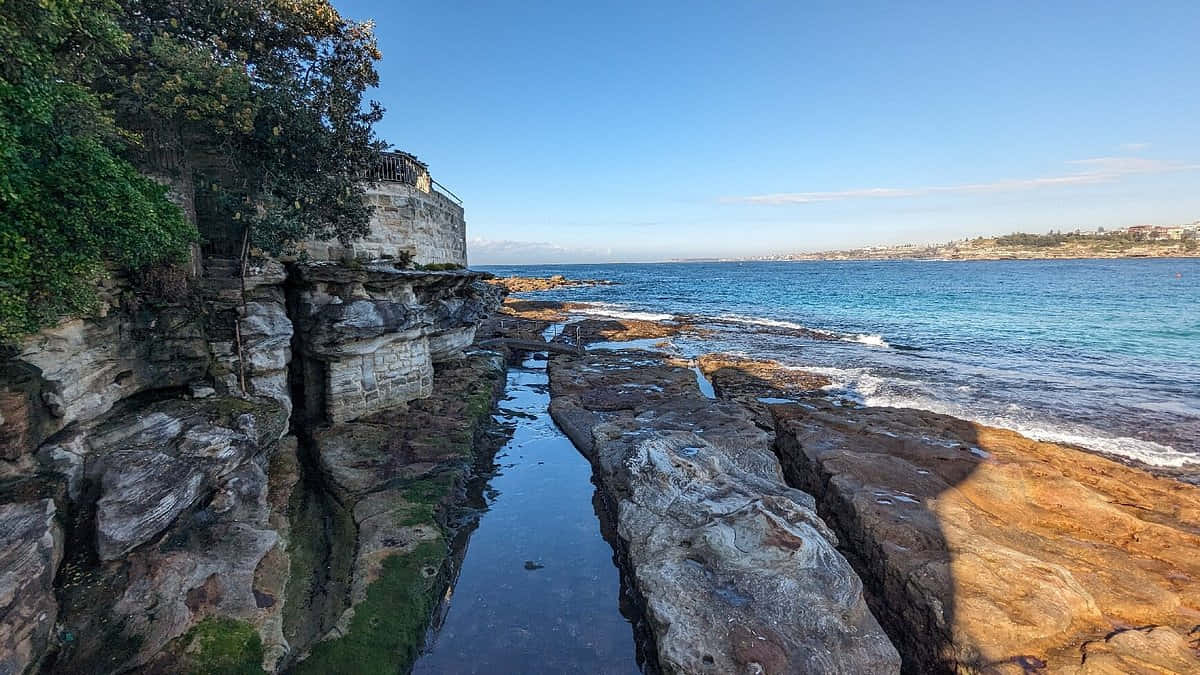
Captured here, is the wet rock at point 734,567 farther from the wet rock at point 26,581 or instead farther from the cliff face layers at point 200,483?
the wet rock at point 26,581

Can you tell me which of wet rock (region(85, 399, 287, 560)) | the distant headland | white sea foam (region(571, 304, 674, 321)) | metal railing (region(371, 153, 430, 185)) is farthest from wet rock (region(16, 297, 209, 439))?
the distant headland

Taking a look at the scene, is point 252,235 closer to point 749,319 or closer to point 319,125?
point 319,125

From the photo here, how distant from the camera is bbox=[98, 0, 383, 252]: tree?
426 inches

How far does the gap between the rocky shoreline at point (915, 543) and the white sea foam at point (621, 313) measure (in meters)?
30.6

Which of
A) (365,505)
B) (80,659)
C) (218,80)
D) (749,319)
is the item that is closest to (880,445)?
(365,505)

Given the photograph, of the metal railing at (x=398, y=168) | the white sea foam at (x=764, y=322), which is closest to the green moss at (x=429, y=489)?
the metal railing at (x=398, y=168)

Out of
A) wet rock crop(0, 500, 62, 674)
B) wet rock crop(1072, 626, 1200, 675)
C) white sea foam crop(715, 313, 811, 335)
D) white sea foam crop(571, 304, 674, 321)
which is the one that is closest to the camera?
wet rock crop(0, 500, 62, 674)

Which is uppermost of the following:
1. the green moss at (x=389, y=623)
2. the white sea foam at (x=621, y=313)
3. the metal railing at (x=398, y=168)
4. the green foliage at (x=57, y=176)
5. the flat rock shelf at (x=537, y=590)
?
the metal railing at (x=398, y=168)

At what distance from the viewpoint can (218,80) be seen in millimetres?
10992

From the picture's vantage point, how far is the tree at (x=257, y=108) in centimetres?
1082

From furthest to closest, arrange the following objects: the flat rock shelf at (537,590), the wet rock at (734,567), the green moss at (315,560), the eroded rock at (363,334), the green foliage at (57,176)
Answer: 1. the eroded rock at (363,334)
2. the green moss at (315,560)
3. the flat rock shelf at (537,590)
4. the wet rock at (734,567)
5. the green foliage at (57,176)

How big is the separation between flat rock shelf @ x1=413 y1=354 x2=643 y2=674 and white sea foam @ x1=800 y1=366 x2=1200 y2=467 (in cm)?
1300

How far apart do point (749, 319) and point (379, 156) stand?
36.8 meters

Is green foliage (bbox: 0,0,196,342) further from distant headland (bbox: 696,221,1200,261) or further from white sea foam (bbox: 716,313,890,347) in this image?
distant headland (bbox: 696,221,1200,261)
